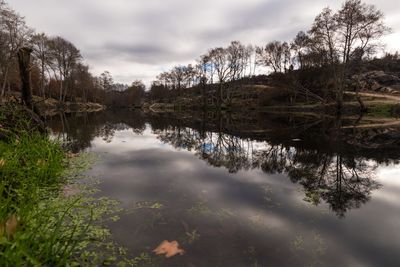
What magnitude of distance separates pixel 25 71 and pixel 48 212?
24.7 ft

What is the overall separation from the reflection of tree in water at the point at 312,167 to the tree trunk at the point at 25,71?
628cm

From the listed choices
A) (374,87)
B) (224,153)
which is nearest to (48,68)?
(224,153)

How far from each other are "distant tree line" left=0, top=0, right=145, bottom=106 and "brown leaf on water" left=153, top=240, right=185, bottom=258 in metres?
9.70

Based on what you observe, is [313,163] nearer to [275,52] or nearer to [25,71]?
[25,71]

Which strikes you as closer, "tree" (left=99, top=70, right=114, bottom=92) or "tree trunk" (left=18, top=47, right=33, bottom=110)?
"tree trunk" (left=18, top=47, right=33, bottom=110)

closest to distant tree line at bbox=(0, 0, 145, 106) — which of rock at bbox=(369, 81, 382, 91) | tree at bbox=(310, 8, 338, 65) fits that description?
tree at bbox=(310, 8, 338, 65)

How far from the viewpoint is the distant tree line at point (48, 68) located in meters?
30.6

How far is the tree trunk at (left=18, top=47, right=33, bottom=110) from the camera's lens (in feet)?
29.9

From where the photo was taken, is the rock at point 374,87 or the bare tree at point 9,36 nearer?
the bare tree at point 9,36

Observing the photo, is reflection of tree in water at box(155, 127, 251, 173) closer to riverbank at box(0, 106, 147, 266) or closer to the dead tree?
riverbank at box(0, 106, 147, 266)

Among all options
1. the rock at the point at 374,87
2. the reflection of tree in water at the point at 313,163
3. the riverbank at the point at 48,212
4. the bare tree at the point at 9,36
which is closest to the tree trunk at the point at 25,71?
the riverbank at the point at 48,212

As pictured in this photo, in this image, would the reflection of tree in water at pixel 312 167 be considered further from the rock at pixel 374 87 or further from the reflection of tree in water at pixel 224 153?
the rock at pixel 374 87

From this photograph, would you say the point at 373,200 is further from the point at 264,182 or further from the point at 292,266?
the point at 292,266

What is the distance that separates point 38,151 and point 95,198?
2369 mm
